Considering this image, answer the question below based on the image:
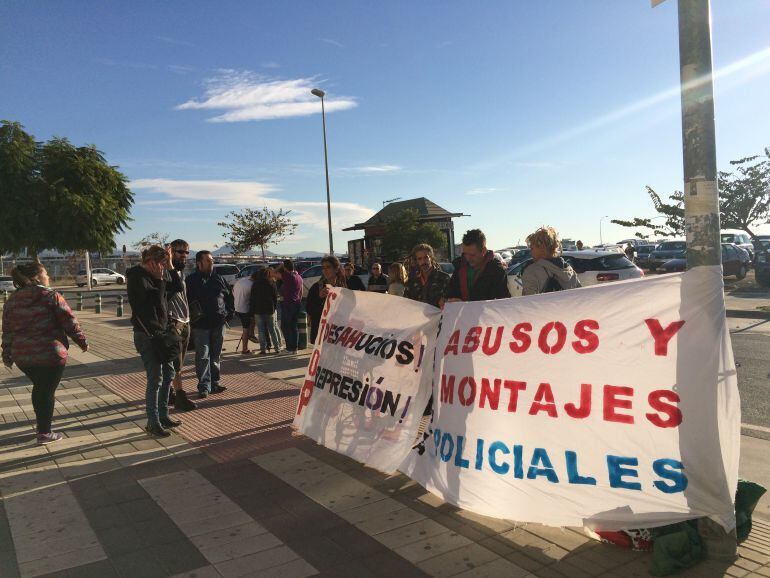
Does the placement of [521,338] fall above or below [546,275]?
below

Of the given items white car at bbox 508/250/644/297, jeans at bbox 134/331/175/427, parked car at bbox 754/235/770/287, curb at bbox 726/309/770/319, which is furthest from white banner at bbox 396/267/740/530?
parked car at bbox 754/235/770/287

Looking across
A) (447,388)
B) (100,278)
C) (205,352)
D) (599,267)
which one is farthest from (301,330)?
(100,278)

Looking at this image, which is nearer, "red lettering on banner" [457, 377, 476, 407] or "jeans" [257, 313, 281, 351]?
"red lettering on banner" [457, 377, 476, 407]

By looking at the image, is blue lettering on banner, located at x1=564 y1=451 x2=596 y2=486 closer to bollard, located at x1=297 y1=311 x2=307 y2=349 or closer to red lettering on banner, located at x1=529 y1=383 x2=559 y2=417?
red lettering on banner, located at x1=529 y1=383 x2=559 y2=417

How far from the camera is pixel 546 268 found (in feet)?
16.0

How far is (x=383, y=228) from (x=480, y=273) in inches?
1636

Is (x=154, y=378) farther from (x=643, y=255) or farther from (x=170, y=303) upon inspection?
(x=643, y=255)

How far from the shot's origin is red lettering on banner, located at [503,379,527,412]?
3.71 meters

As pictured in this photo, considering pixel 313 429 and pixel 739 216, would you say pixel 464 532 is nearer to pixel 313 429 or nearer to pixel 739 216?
pixel 313 429

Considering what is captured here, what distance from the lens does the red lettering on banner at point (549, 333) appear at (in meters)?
3.62

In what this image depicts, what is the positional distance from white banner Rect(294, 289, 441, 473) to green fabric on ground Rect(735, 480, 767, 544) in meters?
2.06

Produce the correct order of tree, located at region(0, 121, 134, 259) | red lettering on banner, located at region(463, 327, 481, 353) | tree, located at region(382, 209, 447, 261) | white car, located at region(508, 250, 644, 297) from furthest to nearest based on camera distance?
tree, located at region(382, 209, 447, 261) < tree, located at region(0, 121, 134, 259) < white car, located at region(508, 250, 644, 297) < red lettering on banner, located at region(463, 327, 481, 353)

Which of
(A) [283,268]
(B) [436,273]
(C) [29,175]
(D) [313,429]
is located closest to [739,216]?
(A) [283,268]

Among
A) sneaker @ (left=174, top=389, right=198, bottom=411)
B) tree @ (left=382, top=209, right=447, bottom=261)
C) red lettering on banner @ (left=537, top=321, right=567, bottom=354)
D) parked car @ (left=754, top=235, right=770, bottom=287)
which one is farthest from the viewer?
tree @ (left=382, top=209, right=447, bottom=261)
